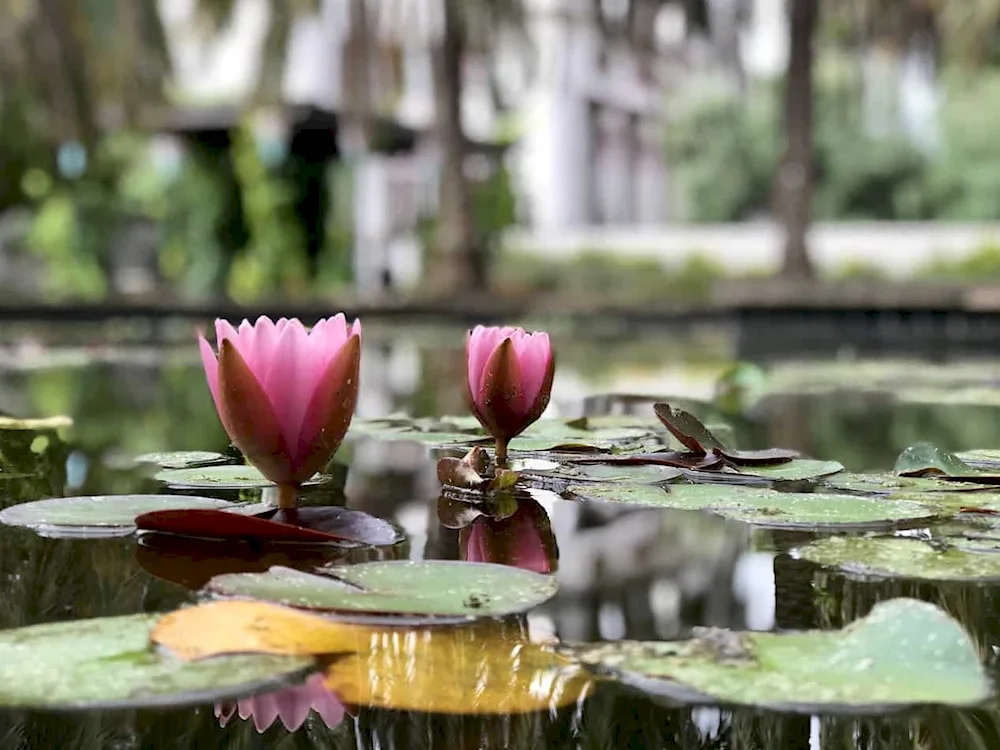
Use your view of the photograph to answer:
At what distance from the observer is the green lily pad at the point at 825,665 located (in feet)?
1.85

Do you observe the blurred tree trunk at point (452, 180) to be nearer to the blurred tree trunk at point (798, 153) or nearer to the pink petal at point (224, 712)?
the blurred tree trunk at point (798, 153)

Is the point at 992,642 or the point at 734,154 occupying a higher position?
the point at 734,154

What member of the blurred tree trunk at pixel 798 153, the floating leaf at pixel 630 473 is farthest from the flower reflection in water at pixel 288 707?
the blurred tree trunk at pixel 798 153

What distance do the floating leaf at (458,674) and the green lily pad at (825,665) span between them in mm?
34

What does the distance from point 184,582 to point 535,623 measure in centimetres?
23

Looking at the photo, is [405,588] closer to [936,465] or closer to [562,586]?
[562,586]

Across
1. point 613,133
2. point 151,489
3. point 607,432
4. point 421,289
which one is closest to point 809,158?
point 421,289

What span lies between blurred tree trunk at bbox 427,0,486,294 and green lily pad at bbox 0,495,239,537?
7874mm

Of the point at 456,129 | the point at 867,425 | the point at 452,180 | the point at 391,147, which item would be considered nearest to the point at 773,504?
the point at 867,425

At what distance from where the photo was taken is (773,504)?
109 cm

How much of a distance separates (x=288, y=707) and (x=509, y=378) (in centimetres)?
61

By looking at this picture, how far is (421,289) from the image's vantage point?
10141 millimetres

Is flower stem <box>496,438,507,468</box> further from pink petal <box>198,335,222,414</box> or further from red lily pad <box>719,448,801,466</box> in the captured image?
pink petal <box>198,335,222,414</box>

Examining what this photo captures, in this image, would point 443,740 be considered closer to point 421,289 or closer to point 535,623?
point 535,623
